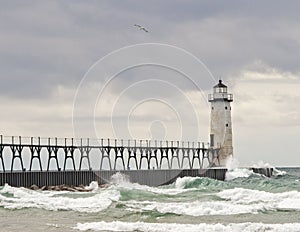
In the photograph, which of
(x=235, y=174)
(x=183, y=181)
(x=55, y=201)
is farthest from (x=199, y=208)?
(x=235, y=174)

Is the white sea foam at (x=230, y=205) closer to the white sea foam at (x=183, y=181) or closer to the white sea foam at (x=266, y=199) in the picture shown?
the white sea foam at (x=266, y=199)

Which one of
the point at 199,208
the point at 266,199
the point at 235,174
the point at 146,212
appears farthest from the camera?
the point at 235,174

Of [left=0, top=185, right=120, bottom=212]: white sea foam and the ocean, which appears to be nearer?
the ocean

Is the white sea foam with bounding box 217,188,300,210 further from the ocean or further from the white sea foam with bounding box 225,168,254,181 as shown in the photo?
the white sea foam with bounding box 225,168,254,181

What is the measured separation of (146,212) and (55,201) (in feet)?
21.4

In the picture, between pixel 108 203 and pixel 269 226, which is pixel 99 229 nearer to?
pixel 269 226

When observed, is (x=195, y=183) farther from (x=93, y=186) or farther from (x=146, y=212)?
(x=146, y=212)

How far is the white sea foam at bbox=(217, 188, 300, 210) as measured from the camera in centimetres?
2983

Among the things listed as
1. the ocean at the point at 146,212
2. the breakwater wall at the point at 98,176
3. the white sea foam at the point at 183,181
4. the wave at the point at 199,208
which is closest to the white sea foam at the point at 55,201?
the ocean at the point at 146,212

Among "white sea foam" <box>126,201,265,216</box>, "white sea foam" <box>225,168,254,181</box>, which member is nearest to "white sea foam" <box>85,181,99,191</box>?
"white sea foam" <box>126,201,265,216</box>

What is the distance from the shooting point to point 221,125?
5428 cm

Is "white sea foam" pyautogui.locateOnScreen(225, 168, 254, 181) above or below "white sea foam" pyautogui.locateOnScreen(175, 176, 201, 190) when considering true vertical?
above

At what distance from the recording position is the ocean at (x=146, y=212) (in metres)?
23.0

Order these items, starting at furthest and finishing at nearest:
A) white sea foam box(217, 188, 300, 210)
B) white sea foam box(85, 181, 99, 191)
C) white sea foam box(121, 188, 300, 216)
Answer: white sea foam box(85, 181, 99, 191)
white sea foam box(217, 188, 300, 210)
white sea foam box(121, 188, 300, 216)
